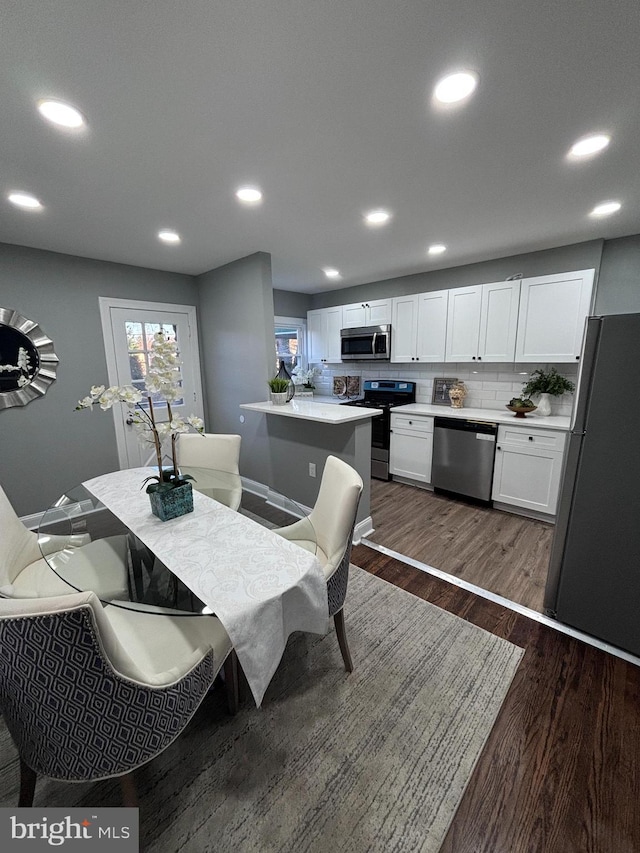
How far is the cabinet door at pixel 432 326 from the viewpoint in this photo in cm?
376

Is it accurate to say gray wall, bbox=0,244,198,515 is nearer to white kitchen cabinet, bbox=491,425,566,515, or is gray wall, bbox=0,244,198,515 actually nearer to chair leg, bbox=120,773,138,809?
chair leg, bbox=120,773,138,809

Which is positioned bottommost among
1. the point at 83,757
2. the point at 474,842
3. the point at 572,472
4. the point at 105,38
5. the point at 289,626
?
the point at 474,842

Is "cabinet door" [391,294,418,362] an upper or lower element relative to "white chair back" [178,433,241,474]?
upper

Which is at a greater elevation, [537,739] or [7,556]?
[7,556]

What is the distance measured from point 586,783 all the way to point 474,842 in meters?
0.50

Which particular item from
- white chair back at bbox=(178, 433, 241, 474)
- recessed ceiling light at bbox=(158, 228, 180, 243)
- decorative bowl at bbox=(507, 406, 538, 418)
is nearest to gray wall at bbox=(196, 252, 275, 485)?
recessed ceiling light at bbox=(158, 228, 180, 243)

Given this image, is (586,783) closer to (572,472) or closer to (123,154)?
(572,472)

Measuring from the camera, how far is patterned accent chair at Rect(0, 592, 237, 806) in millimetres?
791

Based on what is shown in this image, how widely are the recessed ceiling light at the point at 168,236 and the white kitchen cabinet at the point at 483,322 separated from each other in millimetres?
2769

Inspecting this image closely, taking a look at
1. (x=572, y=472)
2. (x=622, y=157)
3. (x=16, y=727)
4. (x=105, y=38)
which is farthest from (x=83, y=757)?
(x=622, y=157)

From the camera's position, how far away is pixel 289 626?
121cm

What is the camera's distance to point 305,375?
212 inches

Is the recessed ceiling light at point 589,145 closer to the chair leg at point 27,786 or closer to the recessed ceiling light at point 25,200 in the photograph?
the recessed ceiling light at point 25,200

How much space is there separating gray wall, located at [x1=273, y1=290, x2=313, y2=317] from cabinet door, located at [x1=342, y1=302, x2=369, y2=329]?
0.91m
